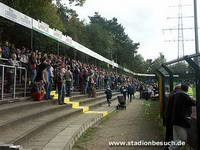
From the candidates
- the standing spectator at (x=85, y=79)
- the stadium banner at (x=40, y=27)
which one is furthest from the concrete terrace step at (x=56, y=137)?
the standing spectator at (x=85, y=79)

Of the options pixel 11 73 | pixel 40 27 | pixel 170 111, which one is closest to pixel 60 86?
pixel 40 27

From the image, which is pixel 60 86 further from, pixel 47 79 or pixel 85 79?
pixel 85 79

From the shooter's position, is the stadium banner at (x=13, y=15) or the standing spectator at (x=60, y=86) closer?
the stadium banner at (x=13, y=15)

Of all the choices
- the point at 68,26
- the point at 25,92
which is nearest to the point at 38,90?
the point at 25,92

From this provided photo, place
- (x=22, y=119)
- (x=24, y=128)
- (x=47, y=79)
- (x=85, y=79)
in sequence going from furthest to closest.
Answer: (x=85, y=79) → (x=47, y=79) → (x=22, y=119) → (x=24, y=128)

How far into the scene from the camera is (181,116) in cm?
664

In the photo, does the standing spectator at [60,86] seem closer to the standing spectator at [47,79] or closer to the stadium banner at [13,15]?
the standing spectator at [47,79]

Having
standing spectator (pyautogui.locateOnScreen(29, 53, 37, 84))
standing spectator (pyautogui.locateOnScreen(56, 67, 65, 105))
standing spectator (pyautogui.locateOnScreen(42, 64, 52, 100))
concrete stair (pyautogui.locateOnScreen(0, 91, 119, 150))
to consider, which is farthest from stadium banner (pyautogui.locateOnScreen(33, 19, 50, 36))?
concrete stair (pyautogui.locateOnScreen(0, 91, 119, 150))

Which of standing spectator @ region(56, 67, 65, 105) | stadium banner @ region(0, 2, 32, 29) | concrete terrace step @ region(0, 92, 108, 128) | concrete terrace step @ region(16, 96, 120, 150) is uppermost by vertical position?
stadium banner @ region(0, 2, 32, 29)

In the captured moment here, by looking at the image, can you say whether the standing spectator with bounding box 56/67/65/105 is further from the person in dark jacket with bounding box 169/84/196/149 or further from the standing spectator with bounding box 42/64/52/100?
the person in dark jacket with bounding box 169/84/196/149

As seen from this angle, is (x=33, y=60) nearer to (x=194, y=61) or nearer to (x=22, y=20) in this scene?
(x=22, y=20)

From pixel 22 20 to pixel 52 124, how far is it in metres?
4.54

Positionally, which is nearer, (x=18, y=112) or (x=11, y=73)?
(x=18, y=112)

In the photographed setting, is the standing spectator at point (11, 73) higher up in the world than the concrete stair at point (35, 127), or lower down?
higher up
